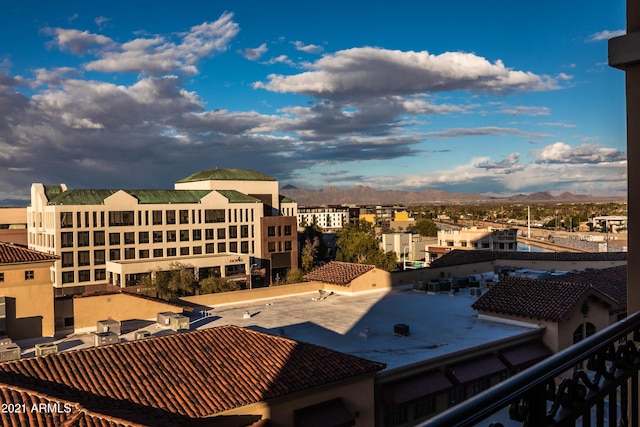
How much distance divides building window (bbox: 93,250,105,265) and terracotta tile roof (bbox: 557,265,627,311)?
44.4 metres

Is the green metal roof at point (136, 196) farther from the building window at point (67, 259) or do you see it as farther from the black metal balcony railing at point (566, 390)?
the black metal balcony railing at point (566, 390)

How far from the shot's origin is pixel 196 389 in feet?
38.7

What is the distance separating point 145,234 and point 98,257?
5.40 meters

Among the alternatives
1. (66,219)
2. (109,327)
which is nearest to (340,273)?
(109,327)

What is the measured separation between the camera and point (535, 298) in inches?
817

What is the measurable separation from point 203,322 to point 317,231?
2323 inches

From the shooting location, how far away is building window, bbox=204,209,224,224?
62.3 metres

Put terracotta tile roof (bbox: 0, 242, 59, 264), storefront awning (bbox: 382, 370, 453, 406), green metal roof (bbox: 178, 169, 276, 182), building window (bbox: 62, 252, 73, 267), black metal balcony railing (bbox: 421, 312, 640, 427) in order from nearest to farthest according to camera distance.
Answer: black metal balcony railing (bbox: 421, 312, 640, 427)
storefront awning (bbox: 382, 370, 453, 406)
terracotta tile roof (bbox: 0, 242, 59, 264)
building window (bbox: 62, 252, 73, 267)
green metal roof (bbox: 178, 169, 276, 182)

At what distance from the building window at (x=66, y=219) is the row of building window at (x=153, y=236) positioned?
2.23 feet

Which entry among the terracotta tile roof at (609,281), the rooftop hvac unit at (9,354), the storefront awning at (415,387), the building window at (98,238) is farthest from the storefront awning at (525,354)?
the building window at (98,238)

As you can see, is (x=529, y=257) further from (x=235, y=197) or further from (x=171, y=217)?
(x=171, y=217)

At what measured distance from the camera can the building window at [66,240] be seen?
171ft

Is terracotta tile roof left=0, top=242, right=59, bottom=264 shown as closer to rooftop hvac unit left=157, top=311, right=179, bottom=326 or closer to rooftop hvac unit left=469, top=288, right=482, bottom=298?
rooftop hvac unit left=157, top=311, right=179, bottom=326

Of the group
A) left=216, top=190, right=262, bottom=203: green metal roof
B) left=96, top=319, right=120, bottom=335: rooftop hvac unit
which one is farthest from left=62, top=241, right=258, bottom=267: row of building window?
left=96, top=319, right=120, bottom=335: rooftop hvac unit
